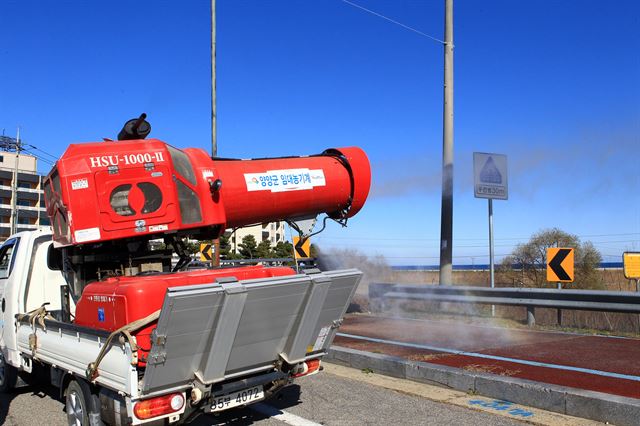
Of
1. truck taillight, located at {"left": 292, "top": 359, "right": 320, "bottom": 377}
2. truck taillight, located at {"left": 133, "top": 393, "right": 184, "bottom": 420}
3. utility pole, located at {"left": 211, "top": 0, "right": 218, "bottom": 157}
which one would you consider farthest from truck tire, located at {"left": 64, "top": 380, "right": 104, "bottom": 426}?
utility pole, located at {"left": 211, "top": 0, "right": 218, "bottom": 157}

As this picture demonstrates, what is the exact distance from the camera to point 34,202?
91.6 metres

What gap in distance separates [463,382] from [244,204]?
3568mm

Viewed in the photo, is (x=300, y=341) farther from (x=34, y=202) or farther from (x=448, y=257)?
(x=34, y=202)

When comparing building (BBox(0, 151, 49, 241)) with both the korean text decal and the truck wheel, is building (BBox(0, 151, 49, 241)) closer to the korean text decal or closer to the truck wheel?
the truck wheel

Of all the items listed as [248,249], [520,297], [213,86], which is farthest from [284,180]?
[248,249]

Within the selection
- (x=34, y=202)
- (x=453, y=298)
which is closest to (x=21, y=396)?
(x=453, y=298)

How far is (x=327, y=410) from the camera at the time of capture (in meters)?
6.46

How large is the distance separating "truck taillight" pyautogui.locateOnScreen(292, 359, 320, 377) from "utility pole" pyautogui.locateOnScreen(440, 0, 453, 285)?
7905mm

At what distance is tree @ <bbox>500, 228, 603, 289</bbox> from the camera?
76.9 feet

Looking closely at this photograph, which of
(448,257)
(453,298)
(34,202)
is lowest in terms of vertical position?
(453,298)

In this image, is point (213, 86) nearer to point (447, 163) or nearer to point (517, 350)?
point (447, 163)

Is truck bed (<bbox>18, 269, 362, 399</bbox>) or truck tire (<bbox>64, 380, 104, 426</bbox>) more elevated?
truck bed (<bbox>18, 269, 362, 399</bbox>)

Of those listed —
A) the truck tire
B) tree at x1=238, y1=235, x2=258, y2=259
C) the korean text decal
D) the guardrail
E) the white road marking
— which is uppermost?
the korean text decal

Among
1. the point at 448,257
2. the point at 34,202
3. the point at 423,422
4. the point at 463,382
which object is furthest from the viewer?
the point at 34,202
